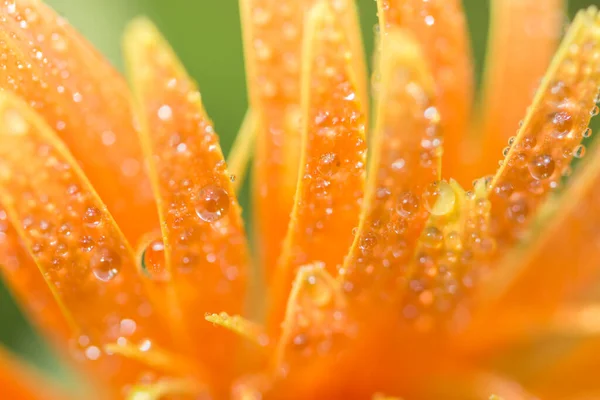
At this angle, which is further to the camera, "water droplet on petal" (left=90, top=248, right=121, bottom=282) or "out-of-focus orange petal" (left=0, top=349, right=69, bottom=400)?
"out-of-focus orange petal" (left=0, top=349, right=69, bottom=400)

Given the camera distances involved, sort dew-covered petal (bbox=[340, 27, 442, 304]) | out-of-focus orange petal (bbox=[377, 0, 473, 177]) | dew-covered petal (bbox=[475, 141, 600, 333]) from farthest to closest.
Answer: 1. dew-covered petal (bbox=[475, 141, 600, 333])
2. out-of-focus orange petal (bbox=[377, 0, 473, 177])
3. dew-covered petal (bbox=[340, 27, 442, 304])

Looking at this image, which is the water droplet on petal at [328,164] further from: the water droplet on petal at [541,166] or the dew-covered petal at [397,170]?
the water droplet on petal at [541,166]

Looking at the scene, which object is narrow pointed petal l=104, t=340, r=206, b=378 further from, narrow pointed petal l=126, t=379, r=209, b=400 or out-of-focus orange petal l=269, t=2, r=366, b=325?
out-of-focus orange petal l=269, t=2, r=366, b=325

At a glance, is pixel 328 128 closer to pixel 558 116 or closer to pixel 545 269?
pixel 558 116

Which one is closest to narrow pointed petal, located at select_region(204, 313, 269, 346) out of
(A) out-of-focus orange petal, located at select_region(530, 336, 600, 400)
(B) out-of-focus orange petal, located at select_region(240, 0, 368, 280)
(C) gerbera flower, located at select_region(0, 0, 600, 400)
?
(C) gerbera flower, located at select_region(0, 0, 600, 400)

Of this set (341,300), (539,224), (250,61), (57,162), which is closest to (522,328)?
(539,224)

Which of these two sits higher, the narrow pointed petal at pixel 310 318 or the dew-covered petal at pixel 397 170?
the dew-covered petal at pixel 397 170

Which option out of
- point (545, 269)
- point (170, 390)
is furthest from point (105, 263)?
point (545, 269)

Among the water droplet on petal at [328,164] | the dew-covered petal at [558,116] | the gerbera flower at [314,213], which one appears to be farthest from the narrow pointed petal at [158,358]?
the dew-covered petal at [558,116]
